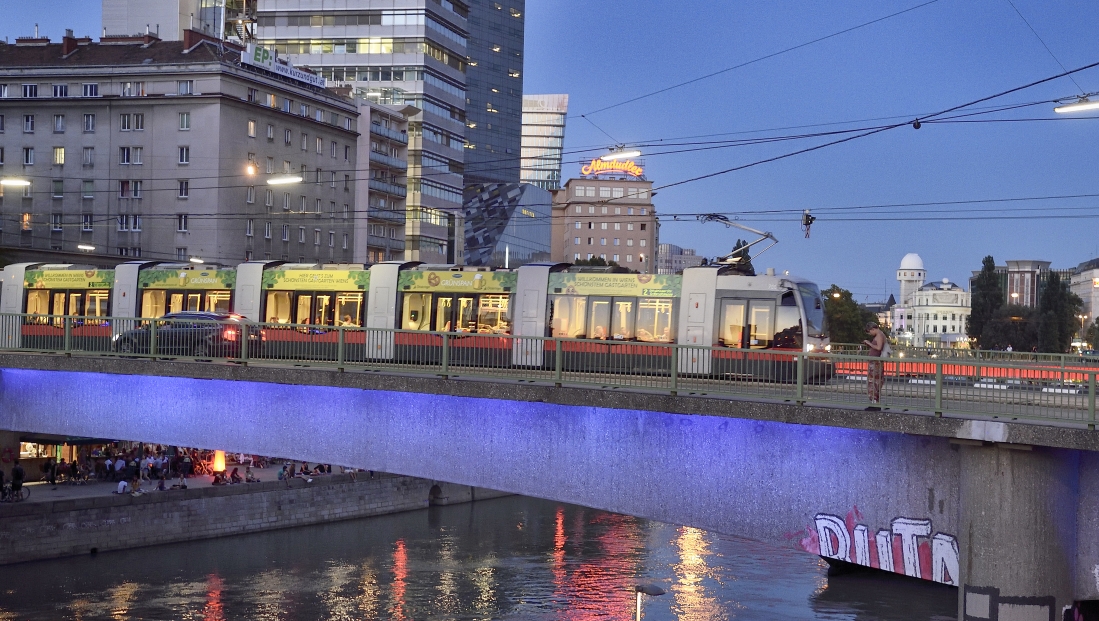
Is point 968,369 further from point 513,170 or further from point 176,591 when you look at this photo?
point 513,170

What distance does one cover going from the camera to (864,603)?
38281mm

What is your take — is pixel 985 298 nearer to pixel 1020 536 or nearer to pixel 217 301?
pixel 217 301

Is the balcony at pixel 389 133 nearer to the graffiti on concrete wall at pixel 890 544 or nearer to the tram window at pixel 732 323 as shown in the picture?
the tram window at pixel 732 323

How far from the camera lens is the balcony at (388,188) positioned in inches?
3634

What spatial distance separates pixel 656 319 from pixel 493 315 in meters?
5.24

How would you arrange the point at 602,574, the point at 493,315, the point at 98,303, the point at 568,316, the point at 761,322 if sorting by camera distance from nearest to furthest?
1. the point at 761,322
2. the point at 568,316
3. the point at 493,315
4. the point at 98,303
5. the point at 602,574

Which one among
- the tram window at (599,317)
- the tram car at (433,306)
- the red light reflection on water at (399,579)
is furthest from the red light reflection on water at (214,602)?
the tram window at (599,317)

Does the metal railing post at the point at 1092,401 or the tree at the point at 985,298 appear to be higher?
the tree at the point at 985,298

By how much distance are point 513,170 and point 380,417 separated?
131722 mm

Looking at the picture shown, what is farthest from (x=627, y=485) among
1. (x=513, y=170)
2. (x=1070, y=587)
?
(x=513, y=170)

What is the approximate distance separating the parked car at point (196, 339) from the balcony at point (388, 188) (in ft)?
207

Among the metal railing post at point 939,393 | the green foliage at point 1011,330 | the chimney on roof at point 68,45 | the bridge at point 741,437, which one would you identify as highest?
the chimney on roof at point 68,45

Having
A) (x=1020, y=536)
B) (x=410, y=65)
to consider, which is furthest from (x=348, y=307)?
(x=410, y=65)

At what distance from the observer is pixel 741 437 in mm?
20531
